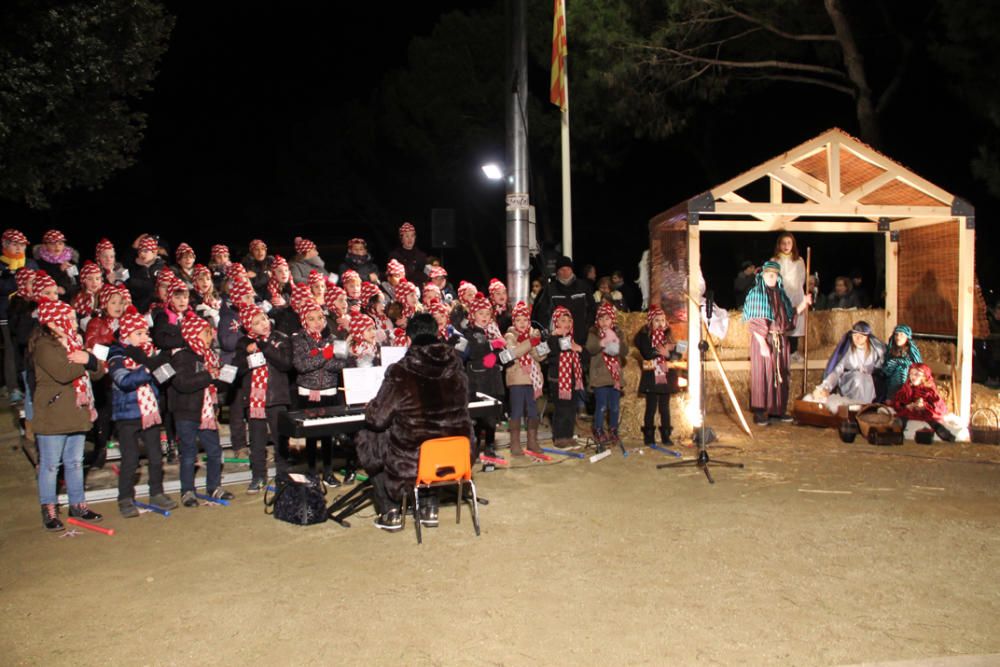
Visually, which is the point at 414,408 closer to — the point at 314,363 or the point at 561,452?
the point at 314,363

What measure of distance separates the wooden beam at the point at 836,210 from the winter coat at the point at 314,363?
15.2ft

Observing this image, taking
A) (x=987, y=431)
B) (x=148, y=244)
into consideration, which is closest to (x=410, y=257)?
(x=148, y=244)

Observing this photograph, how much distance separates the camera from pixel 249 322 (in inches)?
292

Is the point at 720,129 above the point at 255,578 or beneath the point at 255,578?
above

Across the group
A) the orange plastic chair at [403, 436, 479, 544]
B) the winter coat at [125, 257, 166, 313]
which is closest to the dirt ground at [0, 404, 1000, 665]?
the orange plastic chair at [403, 436, 479, 544]

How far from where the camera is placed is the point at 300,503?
21.6ft

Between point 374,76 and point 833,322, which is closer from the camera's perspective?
point 833,322

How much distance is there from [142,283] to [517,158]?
4.54 meters

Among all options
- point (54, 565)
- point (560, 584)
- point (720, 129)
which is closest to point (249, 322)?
point (54, 565)

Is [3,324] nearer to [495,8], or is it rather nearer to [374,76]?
[495,8]

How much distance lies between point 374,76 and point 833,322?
29.7m

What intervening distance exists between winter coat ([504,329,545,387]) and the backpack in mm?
2733

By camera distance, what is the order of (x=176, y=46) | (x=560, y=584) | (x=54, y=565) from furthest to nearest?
1. (x=176, y=46)
2. (x=54, y=565)
3. (x=560, y=584)

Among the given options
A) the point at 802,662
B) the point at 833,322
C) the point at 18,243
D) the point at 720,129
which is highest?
the point at 720,129
